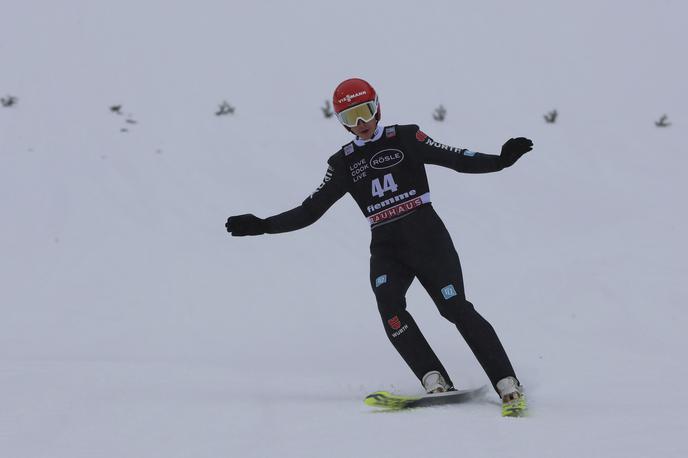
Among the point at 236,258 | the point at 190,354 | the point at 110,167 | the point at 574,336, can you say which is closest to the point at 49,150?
the point at 110,167

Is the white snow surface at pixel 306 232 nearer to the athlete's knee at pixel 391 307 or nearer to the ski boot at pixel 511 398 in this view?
the ski boot at pixel 511 398

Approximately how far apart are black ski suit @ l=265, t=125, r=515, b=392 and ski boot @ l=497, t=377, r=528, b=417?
468 mm

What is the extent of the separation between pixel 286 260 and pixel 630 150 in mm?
8323

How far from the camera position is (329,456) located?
3.26m

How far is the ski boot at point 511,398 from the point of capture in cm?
411

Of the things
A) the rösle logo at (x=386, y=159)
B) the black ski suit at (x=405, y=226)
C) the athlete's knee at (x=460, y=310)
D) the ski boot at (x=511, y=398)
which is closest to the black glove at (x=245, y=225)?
the black ski suit at (x=405, y=226)

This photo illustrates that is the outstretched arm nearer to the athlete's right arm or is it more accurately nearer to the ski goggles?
the ski goggles

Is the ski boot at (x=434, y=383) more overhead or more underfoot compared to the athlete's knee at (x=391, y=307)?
more underfoot

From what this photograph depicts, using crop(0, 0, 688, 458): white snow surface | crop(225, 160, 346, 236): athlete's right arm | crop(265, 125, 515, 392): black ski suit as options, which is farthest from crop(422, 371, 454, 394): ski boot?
crop(225, 160, 346, 236): athlete's right arm

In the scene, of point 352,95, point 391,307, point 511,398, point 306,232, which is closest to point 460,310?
point 391,307

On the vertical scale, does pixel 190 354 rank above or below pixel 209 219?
below

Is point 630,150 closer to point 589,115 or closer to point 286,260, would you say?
point 589,115

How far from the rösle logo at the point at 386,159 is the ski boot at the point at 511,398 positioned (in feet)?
5.18

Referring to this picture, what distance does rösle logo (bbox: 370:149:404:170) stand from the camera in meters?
4.91
